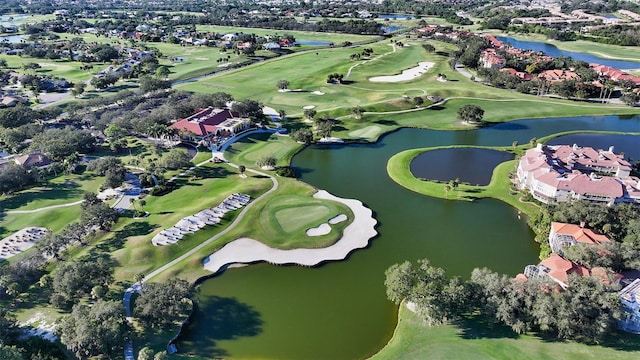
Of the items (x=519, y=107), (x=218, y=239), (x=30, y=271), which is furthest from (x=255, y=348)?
(x=519, y=107)

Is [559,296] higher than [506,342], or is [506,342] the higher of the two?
[559,296]

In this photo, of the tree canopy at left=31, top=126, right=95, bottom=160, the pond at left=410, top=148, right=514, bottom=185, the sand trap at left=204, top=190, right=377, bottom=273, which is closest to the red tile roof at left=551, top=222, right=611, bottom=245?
the pond at left=410, top=148, right=514, bottom=185

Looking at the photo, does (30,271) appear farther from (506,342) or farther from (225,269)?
(506,342)

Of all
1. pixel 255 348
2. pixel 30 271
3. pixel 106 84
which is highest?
pixel 106 84

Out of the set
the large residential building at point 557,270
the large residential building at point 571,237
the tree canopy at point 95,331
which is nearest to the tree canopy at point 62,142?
the tree canopy at point 95,331

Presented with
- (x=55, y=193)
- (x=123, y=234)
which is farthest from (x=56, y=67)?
(x=123, y=234)

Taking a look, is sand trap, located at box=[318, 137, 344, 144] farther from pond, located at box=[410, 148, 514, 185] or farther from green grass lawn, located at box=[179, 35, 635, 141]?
pond, located at box=[410, 148, 514, 185]

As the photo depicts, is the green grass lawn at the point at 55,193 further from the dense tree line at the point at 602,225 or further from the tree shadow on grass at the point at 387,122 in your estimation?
the dense tree line at the point at 602,225
